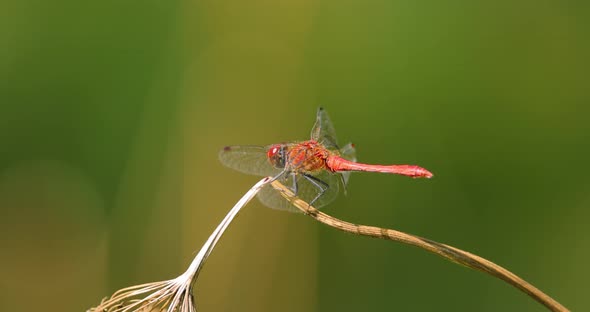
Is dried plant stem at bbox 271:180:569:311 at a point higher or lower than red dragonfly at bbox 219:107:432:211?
lower

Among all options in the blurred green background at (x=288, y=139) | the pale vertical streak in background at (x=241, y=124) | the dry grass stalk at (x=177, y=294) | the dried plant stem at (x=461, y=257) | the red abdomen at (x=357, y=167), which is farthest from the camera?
the pale vertical streak in background at (x=241, y=124)

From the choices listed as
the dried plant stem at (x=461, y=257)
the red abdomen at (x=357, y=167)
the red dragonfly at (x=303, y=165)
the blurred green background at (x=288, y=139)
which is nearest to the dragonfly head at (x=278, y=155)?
the red dragonfly at (x=303, y=165)

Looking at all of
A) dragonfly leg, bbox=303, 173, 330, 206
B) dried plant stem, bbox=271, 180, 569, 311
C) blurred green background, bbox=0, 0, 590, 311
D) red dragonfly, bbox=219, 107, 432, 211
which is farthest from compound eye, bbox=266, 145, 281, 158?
dried plant stem, bbox=271, 180, 569, 311

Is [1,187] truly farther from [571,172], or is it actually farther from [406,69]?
[571,172]

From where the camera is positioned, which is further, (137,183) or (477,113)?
(137,183)

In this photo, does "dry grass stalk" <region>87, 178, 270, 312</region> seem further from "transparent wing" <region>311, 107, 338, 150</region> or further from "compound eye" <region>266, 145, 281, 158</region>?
"transparent wing" <region>311, 107, 338, 150</region>

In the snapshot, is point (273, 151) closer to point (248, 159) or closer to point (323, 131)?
point (248, 159)

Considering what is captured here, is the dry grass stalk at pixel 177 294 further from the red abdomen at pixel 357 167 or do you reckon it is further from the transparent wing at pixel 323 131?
the transparent wing at pixel 323 131

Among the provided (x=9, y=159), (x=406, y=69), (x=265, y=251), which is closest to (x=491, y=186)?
(x=406, y=69)
